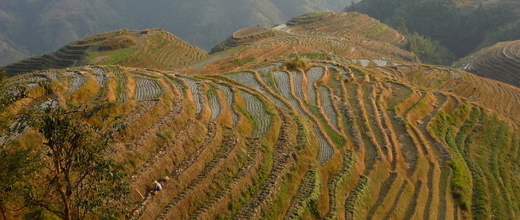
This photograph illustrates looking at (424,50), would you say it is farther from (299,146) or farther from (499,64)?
(299,146)

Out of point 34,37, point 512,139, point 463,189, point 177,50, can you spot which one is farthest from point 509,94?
point 34,37

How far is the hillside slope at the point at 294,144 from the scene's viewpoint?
13.7 meters

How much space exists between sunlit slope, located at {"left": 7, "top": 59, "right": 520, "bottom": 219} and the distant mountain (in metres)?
139

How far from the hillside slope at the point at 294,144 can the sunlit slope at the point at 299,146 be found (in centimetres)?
6

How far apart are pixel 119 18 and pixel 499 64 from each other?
173106mm

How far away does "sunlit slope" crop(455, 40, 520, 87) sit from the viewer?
5352cm

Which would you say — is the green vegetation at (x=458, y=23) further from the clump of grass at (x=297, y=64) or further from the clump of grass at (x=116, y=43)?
the clump of grass at (x=116, y=43)

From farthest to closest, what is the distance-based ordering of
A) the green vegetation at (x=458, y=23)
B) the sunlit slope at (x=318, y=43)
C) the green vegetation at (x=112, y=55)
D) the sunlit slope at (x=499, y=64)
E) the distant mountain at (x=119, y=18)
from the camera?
the distant mountain at (x=119, y=18) < the green vegetation at (x=458, y=23) < the sunlit slope at (x=499, y=64) < the sunlit slope at (x=318, y=43) < the green vegetation at (x=112, y=55)

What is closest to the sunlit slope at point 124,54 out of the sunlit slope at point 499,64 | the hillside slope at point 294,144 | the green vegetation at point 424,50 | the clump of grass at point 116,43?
the clump of grass at point 116,43

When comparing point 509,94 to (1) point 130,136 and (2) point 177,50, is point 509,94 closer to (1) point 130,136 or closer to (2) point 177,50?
(1) point 130,136

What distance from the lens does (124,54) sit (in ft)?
169

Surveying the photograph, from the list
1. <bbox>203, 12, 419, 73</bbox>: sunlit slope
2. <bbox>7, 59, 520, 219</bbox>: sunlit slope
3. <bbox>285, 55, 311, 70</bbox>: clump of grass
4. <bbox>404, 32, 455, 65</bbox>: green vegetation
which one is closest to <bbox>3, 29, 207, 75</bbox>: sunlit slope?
<bbox>203, 12, 419, 73</bbox>: sunlit slope

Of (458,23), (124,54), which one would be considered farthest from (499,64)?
(124,54)

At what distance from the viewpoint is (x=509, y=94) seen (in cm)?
3816
